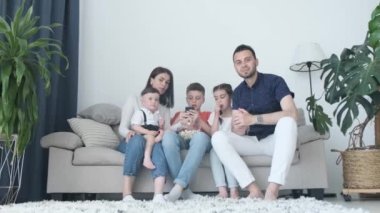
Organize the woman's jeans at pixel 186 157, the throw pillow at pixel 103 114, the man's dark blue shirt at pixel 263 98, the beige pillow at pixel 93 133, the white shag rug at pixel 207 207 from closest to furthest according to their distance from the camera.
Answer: the white shag rug at pixel 207 207 < the woman's jeans at pixel 186 157 < the man's dark blue shirt at pixel 263 98 < the beige pillow at pixel 93 133 < the throw pillow at pixel 103 114

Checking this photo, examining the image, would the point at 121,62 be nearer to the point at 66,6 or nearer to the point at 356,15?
the point at 66,6

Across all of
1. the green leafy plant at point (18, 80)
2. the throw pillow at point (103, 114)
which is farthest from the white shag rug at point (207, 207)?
the throw pillow at point (103, 114)

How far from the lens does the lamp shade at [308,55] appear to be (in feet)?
11.9

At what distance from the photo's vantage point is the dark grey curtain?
10.1 feet

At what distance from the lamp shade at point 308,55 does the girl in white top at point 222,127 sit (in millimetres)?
982

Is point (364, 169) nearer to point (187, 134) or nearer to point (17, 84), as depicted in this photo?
point (187, 134)

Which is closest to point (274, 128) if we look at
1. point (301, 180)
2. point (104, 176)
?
point (301, 180)

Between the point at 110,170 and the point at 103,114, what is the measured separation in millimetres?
615

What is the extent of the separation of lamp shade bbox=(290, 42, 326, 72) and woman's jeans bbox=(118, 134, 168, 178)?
1.69 metres

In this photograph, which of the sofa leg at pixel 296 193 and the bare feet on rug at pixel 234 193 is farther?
the sofa leg at pixel 296 193

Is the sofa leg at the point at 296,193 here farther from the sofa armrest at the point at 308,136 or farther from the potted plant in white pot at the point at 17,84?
the potted plant in white pot at the point at 17,84

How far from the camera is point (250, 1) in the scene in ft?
13.3

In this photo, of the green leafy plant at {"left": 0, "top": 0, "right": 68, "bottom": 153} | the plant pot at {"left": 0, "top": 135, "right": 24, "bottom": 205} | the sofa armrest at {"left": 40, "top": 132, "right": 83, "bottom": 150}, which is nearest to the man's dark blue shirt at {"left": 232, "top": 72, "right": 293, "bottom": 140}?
the sofa armrest at {"left": 40, "top": 132, "right": 83, "bottom": 150}

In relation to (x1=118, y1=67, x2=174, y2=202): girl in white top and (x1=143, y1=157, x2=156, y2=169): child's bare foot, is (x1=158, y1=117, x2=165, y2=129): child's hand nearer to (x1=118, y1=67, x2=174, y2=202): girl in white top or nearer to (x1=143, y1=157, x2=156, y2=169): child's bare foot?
(x1=118, y1=67, x2=174, y2=202): girl in white top
